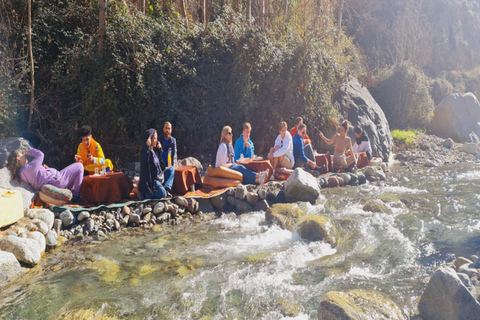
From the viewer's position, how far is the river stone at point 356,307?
171 inches

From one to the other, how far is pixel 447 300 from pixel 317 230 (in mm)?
2627

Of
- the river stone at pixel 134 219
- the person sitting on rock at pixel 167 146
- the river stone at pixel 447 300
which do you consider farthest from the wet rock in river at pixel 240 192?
the river stone at pixel 447 300

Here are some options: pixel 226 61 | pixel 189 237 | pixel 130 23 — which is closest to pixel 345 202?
pixel 189 237

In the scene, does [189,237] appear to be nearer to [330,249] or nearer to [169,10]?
[330,249]

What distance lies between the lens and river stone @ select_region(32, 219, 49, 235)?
6.65m

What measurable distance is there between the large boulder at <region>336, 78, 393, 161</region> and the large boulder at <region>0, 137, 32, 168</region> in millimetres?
9590

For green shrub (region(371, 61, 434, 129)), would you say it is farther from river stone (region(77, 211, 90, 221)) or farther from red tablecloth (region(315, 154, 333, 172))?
river stone (region(77, 211, 90, 221))

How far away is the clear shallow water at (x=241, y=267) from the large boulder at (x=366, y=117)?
613 cm

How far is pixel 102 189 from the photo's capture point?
314 inches

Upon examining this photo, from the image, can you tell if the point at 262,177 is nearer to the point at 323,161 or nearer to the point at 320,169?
the point at 320,169

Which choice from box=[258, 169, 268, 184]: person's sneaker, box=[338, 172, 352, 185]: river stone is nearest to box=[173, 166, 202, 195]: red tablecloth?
box=[258, 169, 268, 184]: person's sneaker

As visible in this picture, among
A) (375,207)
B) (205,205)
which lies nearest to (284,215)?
(205,205)

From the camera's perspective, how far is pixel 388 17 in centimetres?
2741

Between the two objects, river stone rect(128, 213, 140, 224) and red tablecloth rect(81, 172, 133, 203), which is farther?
red tablecloth rect(81, 172, 133, 203)
